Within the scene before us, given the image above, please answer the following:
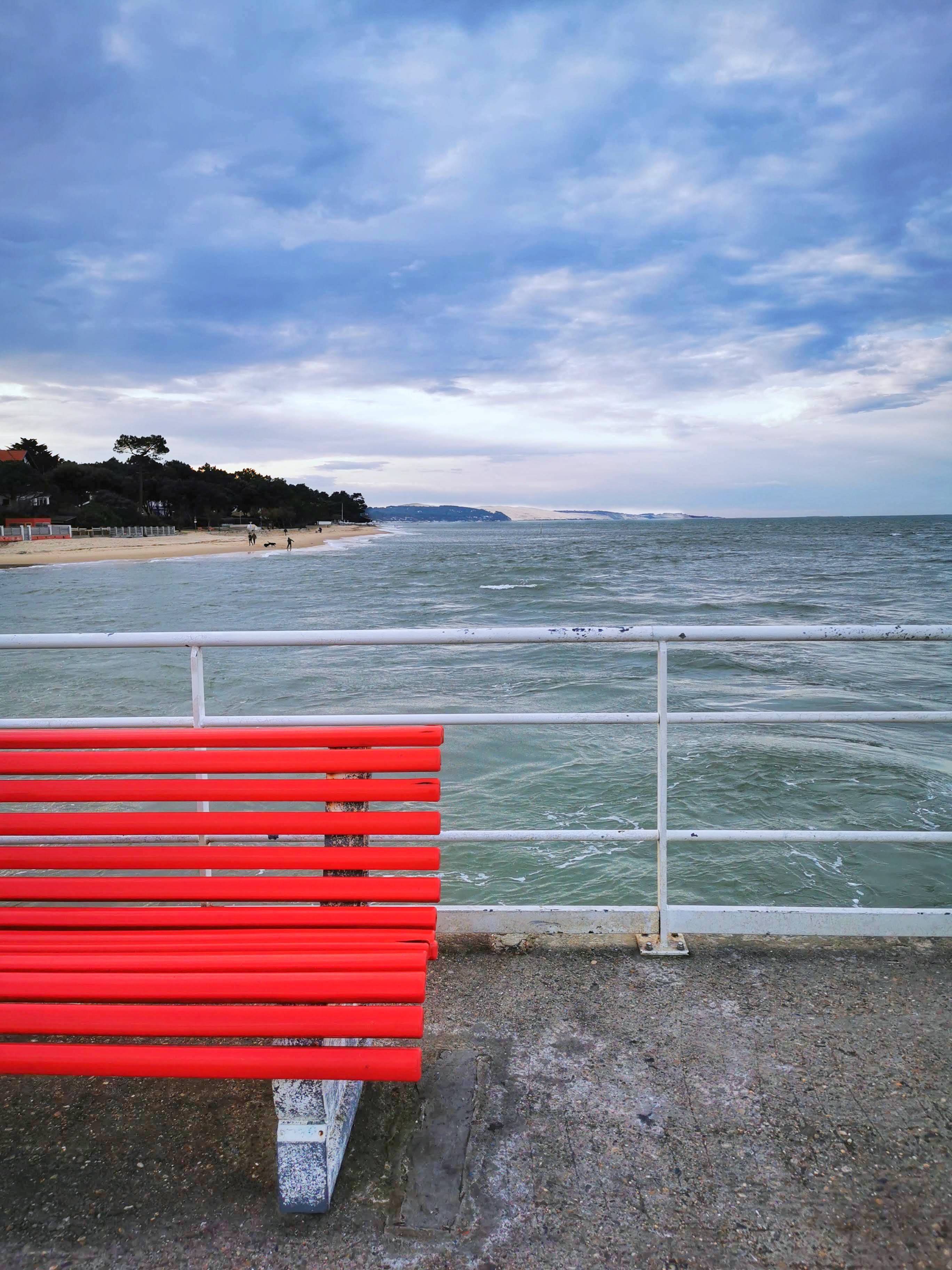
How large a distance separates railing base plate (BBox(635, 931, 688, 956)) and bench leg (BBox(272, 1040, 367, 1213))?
130 centimetres

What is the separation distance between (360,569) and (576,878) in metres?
50.2

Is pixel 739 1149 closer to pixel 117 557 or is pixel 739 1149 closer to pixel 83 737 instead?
pixel 83 737

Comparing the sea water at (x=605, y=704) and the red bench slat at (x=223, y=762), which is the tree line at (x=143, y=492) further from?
the red bench slat at (x=223, y=762)

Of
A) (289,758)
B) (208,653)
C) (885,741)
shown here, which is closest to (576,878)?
(289,758)

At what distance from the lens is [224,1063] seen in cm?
165

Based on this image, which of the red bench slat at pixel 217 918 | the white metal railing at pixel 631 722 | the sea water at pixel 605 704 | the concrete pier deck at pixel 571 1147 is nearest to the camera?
the concrete pier deck at pixel 571 1147

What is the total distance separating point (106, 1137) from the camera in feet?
6.82

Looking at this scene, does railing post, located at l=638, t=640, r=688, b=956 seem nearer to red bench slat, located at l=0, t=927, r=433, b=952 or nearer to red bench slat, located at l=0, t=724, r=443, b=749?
red bench slat, located at l=0, t=724, r=443, b=749

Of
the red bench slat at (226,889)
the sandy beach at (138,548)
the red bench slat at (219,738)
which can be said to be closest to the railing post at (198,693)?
the red bench slat at (219,738)

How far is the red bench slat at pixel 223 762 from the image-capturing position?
221 cm

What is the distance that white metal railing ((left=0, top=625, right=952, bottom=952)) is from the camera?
9.00ft

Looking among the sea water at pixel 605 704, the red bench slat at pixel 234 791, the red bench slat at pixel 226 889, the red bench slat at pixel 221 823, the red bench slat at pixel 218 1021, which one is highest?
the red bench slat at pixel 234 791

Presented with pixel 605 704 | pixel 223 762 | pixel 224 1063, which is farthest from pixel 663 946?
pixel 605 704

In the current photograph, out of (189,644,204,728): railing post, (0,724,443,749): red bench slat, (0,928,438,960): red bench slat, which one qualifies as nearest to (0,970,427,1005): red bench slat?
(0,928,438,960): red bench slat
